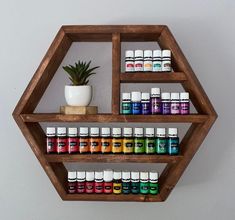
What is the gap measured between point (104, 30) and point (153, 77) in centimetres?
23

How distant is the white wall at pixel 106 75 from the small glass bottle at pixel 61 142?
190mm

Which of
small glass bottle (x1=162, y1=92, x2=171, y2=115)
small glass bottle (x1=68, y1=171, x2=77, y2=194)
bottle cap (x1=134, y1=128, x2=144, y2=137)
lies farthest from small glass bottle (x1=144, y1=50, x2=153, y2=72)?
small glass bottle (x1=68, y1=171, x2=77, y2=194)

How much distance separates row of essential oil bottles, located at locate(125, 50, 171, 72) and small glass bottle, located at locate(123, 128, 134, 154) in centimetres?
21

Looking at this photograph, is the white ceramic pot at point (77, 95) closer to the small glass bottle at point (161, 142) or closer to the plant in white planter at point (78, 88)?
the plant in white planter at point (78, 88)

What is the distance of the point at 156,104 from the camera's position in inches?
40.8

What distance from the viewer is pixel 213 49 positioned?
119cm

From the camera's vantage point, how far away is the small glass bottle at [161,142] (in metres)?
1.04

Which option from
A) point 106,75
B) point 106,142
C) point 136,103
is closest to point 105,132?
point 106,142

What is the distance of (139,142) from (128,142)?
0.12ft

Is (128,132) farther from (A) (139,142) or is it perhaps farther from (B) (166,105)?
(B) (166,105)

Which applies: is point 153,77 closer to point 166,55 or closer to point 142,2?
point 166,55

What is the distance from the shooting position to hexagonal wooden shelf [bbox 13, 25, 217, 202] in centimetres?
102

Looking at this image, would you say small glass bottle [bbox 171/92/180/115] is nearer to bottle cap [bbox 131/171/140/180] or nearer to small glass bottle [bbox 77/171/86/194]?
bottle cap [bbox 131/171/140/180]

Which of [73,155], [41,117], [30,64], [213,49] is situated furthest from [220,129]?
[30,64]
